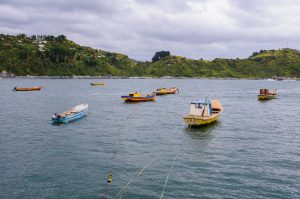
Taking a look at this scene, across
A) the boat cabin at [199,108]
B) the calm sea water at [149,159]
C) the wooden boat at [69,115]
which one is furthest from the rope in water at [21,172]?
the boat cabin at [199,108]

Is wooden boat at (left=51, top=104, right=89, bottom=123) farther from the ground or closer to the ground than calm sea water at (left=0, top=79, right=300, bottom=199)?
farther from the ground

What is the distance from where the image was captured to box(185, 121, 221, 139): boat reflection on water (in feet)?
143

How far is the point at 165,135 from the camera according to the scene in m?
43.9

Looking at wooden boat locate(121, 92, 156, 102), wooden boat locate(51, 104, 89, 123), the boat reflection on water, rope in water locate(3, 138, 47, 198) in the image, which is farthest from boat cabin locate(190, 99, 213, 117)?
wooden boat locate(121, 92, 156, 102)

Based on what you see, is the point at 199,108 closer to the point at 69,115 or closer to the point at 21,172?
the point at 69,115

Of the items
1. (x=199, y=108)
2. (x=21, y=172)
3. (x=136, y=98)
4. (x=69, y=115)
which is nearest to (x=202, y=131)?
(x=199, y=108)

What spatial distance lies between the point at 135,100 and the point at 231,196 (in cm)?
6678

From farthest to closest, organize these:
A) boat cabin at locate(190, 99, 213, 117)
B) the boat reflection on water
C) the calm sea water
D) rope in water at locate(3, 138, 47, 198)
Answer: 1. boat cabin at locate(190, 99, 213, 117)
2. the boat reflection on water
3. the calm sea water
4. rope in water at locate(3, 138, 47, 198)

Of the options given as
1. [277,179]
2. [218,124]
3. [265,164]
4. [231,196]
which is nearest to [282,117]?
[218,124]

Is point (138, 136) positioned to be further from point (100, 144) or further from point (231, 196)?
point (231, 196)

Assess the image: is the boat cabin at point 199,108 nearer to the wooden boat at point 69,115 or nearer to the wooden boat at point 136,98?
the wooden boat at point 69,115

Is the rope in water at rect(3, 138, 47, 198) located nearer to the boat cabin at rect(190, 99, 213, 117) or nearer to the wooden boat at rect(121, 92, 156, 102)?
the boat cabin at rect(190, 99, 213, 117)

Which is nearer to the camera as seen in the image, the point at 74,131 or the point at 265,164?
the point at 265,164

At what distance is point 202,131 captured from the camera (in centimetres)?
4700
